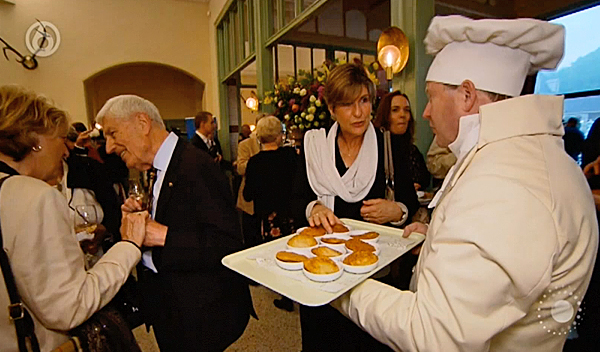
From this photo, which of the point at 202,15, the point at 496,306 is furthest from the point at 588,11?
the point at 202,15

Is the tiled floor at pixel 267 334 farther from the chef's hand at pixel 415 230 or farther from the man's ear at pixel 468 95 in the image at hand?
the man's ear at pixel 468 95

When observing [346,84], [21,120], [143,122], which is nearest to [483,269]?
→ [346,84]

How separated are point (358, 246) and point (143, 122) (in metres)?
0.93

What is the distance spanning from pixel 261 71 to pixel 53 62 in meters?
5.19

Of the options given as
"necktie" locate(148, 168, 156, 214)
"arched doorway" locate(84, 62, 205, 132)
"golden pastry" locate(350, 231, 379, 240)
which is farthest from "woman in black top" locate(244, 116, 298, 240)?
"arched doorway" locate(84, 62, 205, 132)

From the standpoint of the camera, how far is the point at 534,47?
0.77m

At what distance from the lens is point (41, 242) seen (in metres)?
0.93

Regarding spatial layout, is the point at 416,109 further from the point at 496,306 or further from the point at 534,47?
the point at 496,306

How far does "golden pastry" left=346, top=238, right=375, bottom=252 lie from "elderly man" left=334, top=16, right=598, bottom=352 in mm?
212

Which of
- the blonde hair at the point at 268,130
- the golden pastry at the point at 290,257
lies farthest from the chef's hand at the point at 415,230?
the blonde hair at the point at 268,130

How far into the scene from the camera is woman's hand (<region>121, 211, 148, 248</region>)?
1.24 meters

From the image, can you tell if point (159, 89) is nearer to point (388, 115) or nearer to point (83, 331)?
point (388, 115)

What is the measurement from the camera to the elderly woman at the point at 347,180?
4.45 ft

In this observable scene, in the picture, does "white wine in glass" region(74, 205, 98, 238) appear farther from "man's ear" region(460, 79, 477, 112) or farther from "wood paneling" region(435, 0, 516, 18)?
"wood paneling" region(435, 0, 516, 18)
